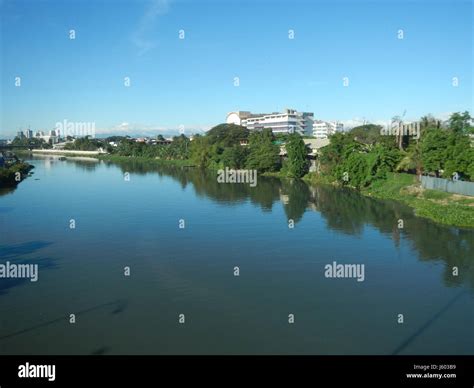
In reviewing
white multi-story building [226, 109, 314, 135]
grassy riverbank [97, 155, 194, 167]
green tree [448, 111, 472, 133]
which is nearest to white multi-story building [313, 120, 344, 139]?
white multi-story building [226, 109, 314, 135]

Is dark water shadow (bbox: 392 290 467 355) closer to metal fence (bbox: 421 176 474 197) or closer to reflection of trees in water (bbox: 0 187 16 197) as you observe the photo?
metal fence (bbox: 421 176 474 197)

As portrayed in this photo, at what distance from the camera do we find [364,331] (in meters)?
7.02

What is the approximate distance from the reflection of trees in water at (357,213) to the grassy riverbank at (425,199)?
0.46 meters

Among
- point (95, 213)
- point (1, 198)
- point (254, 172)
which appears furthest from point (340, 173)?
point (1, 198)

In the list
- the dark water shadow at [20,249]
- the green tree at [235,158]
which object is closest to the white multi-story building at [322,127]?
the green tree at [235,158]

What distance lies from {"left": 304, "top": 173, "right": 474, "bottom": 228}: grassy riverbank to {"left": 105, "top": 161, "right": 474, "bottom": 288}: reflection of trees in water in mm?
459

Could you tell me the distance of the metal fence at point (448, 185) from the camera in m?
15.8

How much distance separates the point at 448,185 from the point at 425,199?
3.15 ft

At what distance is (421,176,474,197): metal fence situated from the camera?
623 inches

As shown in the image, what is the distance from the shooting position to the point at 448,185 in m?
16.9

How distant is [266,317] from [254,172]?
23216 millimetres

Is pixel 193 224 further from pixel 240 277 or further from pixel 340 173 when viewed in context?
pixel 340 173
